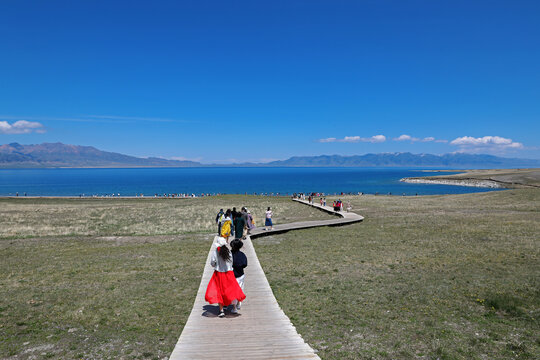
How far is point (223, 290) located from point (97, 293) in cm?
643

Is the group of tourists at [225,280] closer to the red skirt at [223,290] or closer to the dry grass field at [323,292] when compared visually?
the red skirt at [223,290]

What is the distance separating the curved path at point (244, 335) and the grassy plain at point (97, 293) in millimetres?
843

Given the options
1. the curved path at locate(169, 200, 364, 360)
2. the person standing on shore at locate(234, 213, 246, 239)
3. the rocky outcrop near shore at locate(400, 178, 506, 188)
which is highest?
the person standing on shore at locate(234, 213, 246, 239)

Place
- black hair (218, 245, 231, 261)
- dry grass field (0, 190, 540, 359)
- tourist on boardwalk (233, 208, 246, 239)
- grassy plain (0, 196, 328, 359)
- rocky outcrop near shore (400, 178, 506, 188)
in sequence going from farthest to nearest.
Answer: rocky outcrop near shore (400, 178, 506, 188)
tourist on boardwalk (233, 208, 246, 239)
black hair (218, 245, 231, 261)
grassy plain (0, 196, 328, 359)
dry grass field (0, 190, 540, 359)

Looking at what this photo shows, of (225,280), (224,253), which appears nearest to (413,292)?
(225,280)

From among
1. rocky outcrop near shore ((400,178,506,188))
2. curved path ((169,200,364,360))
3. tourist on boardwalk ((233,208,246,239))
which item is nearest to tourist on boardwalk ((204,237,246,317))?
curved path ((169,200,364,360))

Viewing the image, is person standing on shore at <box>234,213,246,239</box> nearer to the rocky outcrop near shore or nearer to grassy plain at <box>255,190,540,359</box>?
grassy plain at <box>255,190,540,359</box>

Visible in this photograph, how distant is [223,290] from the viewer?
9.80 meters

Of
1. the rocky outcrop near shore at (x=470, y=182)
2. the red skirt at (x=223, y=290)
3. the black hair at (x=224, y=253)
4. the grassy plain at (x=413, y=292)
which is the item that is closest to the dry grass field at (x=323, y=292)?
the grassy plain at (x=413, y=292)

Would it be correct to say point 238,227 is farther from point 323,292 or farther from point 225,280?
point 225,280

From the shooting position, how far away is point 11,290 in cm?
1383

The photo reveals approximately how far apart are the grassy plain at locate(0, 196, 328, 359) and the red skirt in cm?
143

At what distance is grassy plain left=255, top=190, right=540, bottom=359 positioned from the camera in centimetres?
895

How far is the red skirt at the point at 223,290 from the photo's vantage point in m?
9.71
